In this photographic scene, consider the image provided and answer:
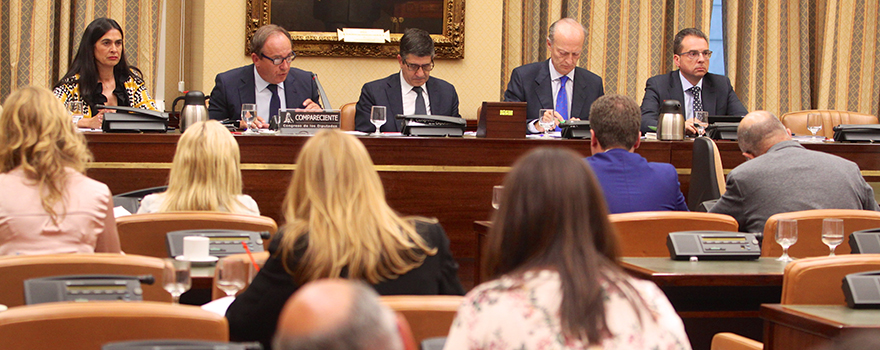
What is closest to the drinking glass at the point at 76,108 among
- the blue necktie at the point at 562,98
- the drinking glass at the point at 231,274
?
the drinking glass at the point at 231,274

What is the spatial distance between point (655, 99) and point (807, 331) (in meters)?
3.65

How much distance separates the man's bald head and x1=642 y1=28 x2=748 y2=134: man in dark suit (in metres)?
1.70

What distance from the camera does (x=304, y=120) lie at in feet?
14.3

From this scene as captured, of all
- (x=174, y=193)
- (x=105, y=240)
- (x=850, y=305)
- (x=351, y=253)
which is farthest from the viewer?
(x=174, y=193)

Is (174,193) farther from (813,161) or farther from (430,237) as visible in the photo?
(813,161)

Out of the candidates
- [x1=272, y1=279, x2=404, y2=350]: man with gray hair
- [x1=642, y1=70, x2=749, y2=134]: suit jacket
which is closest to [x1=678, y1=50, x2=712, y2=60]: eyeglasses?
[x1=642, y1=70, x2=749, y2=134]: suit jacket

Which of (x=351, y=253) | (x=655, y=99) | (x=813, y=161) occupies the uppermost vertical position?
(x=655, y=99)

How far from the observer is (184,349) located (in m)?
1.13

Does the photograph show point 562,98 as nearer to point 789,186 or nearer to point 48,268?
point 789,186

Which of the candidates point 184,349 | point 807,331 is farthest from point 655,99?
point 184,349

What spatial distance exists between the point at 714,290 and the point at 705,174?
54.5 inches

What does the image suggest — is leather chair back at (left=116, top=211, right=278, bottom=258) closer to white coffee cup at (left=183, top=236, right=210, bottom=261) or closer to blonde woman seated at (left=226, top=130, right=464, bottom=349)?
white coffee cup at (left=183, top=236, right=210, bottom=261)

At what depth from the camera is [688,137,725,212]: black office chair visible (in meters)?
3.89

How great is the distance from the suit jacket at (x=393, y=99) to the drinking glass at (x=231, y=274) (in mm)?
2945
